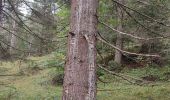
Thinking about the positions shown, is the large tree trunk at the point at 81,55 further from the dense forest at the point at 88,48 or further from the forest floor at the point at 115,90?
the forest floor at the point at 115,90

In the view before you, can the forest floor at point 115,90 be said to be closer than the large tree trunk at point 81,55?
No

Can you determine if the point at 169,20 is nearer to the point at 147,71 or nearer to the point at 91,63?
the point at 147,71

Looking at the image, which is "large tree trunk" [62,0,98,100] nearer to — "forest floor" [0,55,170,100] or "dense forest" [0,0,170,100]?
"dense forest" [0,0,170,100]

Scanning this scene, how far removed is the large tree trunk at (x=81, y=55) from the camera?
5.36m

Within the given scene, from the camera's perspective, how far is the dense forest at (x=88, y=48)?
17.8 ft

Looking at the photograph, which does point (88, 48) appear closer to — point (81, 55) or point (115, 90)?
point (81, 55)

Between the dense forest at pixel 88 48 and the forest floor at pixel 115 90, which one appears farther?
the forest floor at pixel 115 90

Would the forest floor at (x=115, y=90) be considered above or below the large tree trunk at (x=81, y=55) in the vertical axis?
below

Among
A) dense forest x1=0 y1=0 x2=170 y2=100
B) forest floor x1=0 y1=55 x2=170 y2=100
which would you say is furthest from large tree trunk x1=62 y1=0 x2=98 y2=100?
forest floor x1=0 y1=55 x2=170 y2=100

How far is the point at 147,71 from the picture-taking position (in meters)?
21.7

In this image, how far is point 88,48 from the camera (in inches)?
214

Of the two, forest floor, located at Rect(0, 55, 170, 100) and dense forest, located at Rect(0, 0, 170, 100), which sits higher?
dense forest, located at Rect(0, 0, 170, 100)

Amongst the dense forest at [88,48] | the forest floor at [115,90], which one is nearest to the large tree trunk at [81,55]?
the dense forest at [88,48]

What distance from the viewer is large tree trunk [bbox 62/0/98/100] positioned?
536cm
